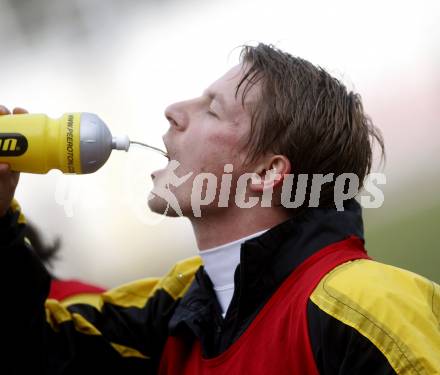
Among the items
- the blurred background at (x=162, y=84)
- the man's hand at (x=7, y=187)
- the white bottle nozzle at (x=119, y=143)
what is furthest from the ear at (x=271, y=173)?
the blurred background at (x=162, y=84)

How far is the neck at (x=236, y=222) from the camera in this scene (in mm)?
1273

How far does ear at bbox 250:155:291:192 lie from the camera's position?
1.27 m

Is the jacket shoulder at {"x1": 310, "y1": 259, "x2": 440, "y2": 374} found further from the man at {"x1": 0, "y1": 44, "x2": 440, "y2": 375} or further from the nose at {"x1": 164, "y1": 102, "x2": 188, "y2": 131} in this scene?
the nose at {"x1": 164, "y1": 102, "x2": 188, "y2": 131}

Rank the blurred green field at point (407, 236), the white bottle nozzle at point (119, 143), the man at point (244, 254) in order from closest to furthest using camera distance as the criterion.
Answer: the man at point (244, 254) → the white bottle nozzle at point (119, 143) → the blurred green field at point (407, 236)

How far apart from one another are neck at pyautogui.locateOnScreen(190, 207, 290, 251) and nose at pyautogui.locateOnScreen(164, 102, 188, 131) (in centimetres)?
20

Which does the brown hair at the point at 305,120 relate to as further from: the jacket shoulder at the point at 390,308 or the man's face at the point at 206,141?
the jacket shoulder at the point at 390,308

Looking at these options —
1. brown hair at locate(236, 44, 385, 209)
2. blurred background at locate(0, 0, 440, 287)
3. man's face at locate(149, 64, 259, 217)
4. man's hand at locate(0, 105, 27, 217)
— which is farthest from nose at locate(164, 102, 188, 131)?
blurred background at locate(0, 0, 440, 287)

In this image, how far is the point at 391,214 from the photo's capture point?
8.54ft

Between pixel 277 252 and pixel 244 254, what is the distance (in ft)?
0.21

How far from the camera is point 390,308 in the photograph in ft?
2.95

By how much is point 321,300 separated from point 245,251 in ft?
0.67

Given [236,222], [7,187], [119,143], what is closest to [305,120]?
[236,222]

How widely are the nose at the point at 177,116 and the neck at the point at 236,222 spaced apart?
0.20m

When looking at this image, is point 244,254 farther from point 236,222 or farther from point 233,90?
point 233,90
